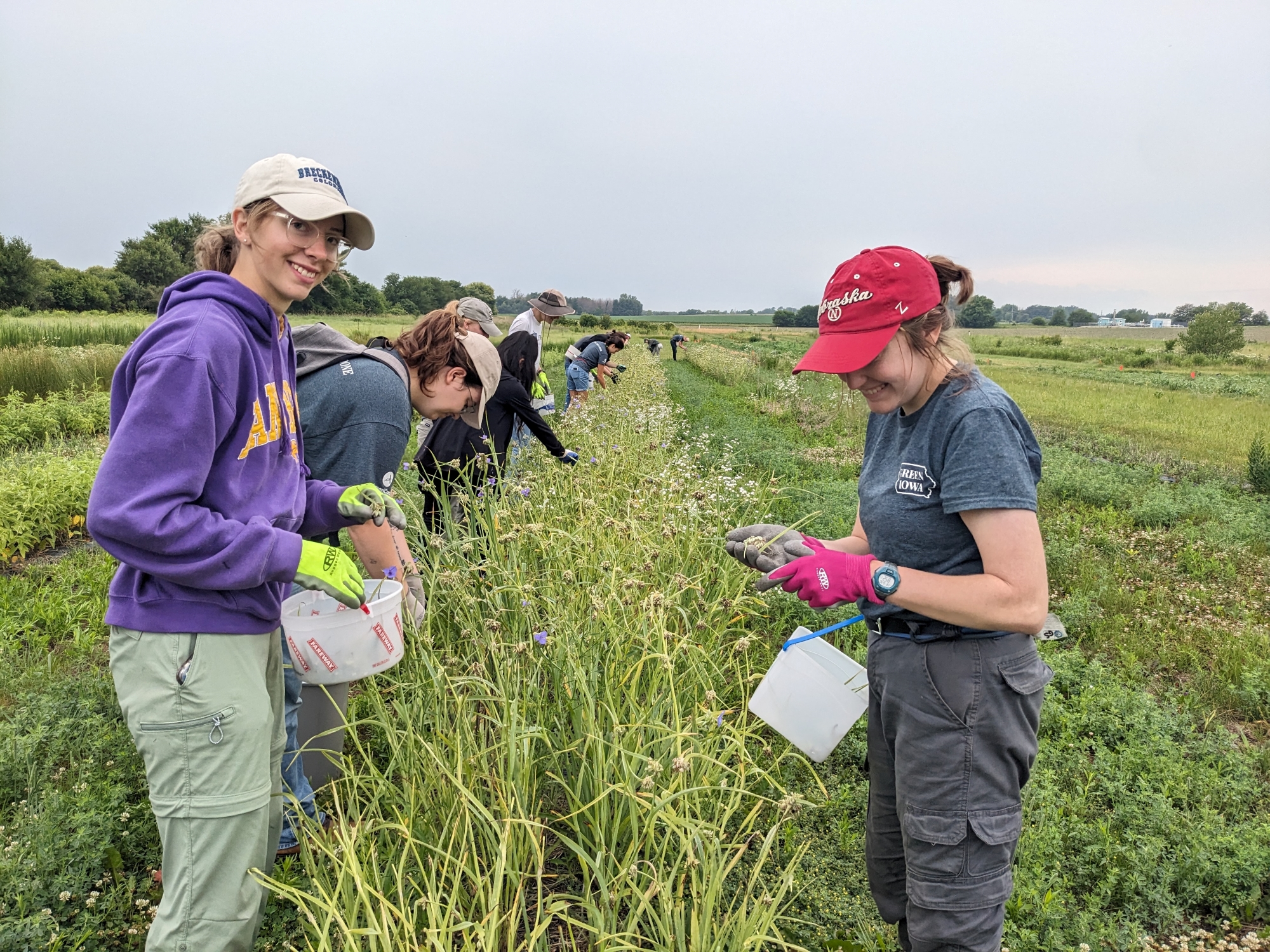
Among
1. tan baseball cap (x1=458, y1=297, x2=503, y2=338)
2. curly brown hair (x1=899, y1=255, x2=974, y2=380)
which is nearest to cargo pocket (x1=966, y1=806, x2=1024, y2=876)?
curly brown hair (x1=899, y1=255, x2=974, y2=380)

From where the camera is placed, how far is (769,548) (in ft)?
6.23

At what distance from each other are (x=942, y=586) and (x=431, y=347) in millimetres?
2039

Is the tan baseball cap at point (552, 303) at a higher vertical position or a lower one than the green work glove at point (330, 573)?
higher

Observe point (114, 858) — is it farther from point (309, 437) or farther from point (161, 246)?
point (161, 246)

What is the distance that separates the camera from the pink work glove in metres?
1.49

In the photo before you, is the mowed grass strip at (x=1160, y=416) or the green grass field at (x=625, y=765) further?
the mowed grass strip at (x=1160, y=416)

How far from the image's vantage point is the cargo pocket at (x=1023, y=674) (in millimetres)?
1437

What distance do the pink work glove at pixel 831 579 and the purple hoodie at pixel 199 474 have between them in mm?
1119

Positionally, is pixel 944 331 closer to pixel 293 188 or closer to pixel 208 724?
pixel 293 188

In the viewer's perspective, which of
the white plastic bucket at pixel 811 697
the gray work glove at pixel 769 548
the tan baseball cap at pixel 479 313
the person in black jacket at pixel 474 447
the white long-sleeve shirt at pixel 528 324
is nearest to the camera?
the gray work glove at pixel 769 548

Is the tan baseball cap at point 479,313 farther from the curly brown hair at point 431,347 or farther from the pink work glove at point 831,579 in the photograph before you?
the pink work glove at point 831,579

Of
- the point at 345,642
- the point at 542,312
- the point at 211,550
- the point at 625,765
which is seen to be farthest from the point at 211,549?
the point at 542,312

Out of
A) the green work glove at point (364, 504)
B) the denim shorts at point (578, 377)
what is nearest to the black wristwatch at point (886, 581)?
the green work glove at point (364, 504)

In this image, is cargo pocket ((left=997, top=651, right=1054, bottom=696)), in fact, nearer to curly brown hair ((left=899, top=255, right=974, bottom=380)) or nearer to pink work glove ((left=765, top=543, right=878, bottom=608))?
pink work glove ((left=765, top=543, right=878, bottom=608))
